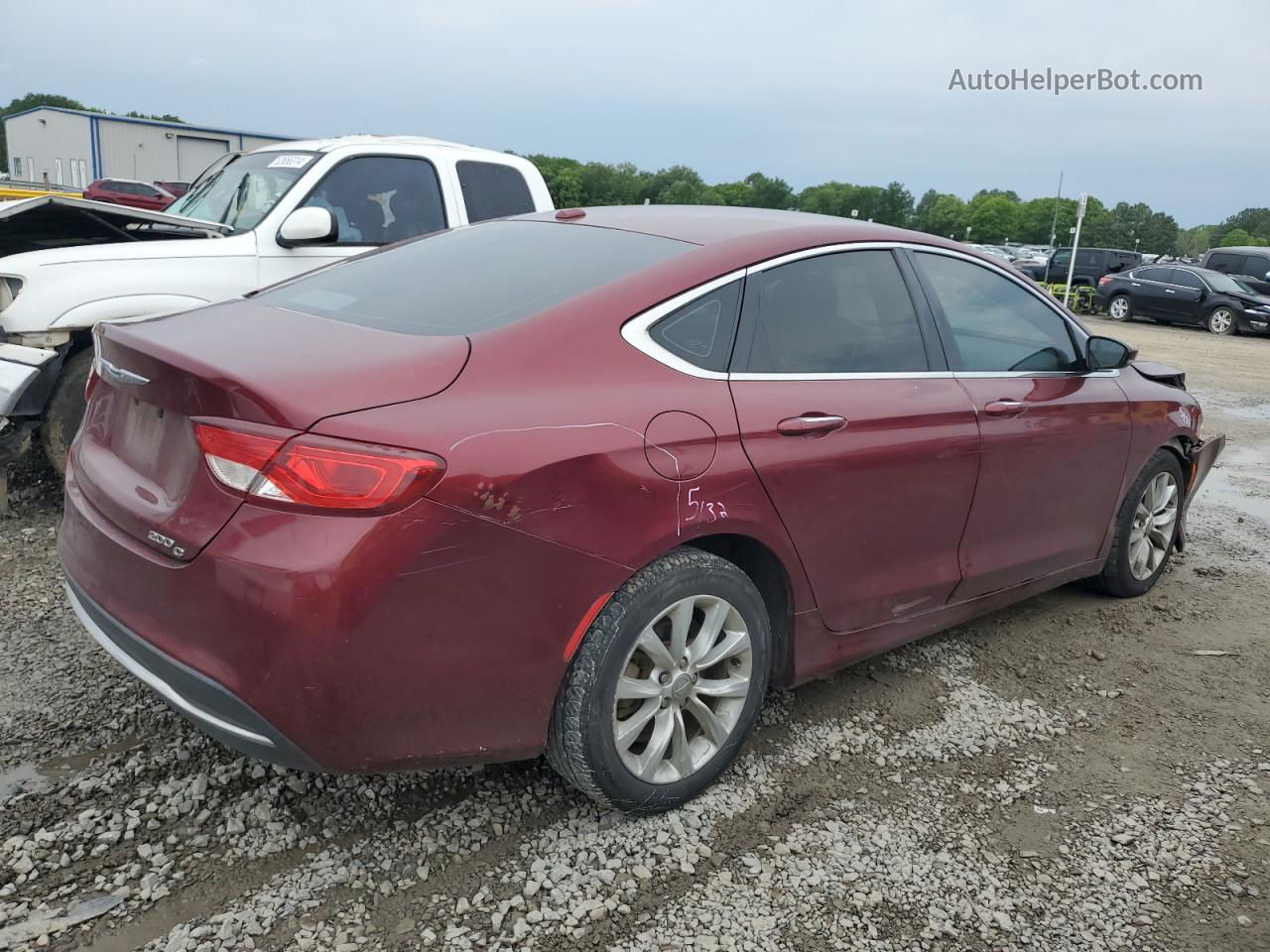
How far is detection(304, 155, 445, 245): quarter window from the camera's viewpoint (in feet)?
19.6

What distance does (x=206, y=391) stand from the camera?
2.24 metres

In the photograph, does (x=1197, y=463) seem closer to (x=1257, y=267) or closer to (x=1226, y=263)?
(x=1257, y=267)

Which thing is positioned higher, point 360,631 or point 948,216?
point 948,216

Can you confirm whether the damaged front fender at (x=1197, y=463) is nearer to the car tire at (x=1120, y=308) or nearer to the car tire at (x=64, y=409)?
the car tire at (x=64, y=409)

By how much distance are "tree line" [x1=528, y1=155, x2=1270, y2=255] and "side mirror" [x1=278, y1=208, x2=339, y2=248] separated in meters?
89.6

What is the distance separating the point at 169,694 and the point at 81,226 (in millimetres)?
4592

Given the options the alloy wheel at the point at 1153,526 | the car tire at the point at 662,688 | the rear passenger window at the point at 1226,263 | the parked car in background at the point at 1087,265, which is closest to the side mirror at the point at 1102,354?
the alloy wheel at the point at 1153,526

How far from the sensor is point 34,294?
4852 mm

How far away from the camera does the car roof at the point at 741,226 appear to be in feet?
9.98

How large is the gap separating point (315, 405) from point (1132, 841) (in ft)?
8.13

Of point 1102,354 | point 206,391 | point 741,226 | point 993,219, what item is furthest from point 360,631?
point 993,219

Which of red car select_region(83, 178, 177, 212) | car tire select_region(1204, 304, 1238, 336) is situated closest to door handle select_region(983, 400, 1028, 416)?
car tire select_region(1204, 304, 1238, 336)

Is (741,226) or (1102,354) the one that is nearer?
(741,226)

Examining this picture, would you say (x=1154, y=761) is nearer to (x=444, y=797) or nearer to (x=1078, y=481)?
(x=1078, y=481)
